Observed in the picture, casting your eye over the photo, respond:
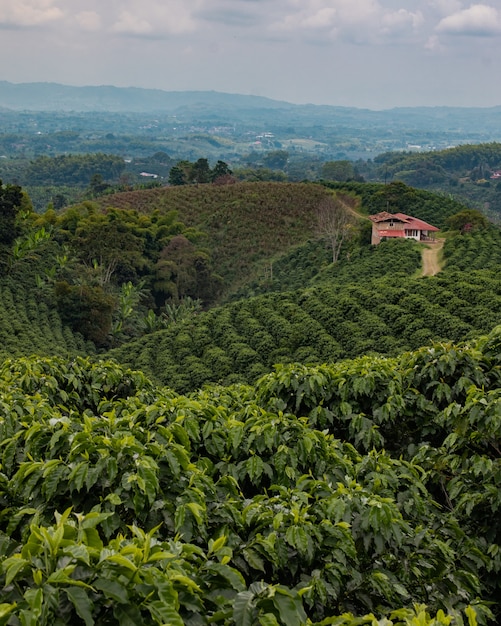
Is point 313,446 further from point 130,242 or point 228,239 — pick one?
point 228,239

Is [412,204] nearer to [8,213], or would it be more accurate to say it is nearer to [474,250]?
[474,250]

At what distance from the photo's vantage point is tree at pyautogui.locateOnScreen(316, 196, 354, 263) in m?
35.5

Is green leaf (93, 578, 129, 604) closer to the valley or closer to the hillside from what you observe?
the valley

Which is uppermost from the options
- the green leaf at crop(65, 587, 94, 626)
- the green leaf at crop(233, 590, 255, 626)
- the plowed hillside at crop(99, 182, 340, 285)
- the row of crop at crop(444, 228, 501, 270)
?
the green leaf at crop(65, 587, 94, 626)

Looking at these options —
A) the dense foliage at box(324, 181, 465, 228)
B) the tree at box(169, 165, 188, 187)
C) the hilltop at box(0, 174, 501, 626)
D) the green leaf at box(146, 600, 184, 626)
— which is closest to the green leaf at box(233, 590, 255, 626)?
the hilltop at box(0, 174, 501, 626)

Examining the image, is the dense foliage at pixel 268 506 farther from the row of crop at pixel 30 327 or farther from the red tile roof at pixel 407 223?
the red tile roof at pixel 407 223

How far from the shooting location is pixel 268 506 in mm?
3973

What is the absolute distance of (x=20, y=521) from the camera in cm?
379

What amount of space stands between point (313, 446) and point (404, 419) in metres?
1.78

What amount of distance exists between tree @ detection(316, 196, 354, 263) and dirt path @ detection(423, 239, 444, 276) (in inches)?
198

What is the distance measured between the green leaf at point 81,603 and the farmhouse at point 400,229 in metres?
32.6

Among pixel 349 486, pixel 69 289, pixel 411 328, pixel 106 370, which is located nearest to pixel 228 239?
pixel 69 289

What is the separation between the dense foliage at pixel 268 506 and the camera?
8.82ft

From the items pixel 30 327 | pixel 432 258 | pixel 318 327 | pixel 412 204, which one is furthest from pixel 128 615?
pixel 412 204
